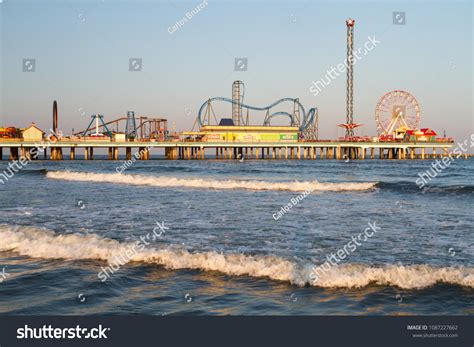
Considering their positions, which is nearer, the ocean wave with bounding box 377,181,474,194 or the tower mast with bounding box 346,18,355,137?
the ocean wave with bounding box 377,181,474,194

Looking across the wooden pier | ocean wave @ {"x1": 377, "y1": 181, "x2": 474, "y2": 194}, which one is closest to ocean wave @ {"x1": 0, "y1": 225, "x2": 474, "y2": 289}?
ocean wave @ {"x1": 377, "y1": 181, "x2": 474, "y2": 194}

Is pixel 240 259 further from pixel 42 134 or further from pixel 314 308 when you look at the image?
pixel 42 134

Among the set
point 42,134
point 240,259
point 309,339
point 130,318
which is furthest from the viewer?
point 42,134

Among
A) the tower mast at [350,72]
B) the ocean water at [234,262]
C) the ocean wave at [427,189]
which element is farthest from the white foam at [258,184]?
the tower mast at [350,72]

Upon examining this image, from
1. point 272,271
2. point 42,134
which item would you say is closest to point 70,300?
point 272,271

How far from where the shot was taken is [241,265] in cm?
775

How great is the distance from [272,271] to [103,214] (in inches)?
353

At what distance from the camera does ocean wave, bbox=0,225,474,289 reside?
6926 mm

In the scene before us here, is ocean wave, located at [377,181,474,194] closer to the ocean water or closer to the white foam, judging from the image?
the white foam

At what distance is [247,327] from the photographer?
16.3ft

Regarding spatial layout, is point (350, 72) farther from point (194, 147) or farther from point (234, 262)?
point (234, 262)

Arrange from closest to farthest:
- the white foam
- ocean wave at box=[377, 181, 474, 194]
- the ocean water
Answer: the ocean water, ocean wave at box=[377, 181, 474, 194], the white foam

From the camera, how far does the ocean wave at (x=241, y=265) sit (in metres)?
6.93

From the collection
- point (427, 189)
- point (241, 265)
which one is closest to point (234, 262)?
point (241, 265)
